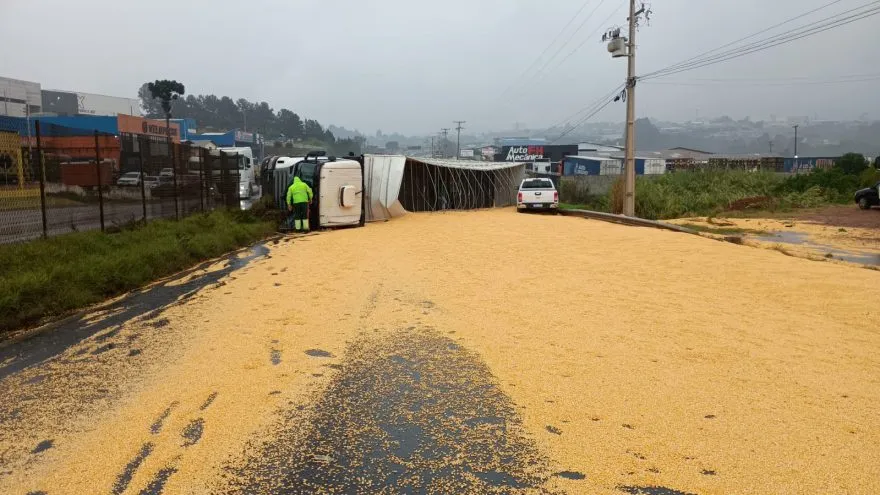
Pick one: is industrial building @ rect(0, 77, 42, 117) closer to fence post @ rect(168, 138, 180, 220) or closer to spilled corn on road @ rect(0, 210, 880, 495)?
fence post @ rect(168, 138, 180, 220)

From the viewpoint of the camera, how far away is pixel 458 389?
5117mm

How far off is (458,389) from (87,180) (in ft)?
33.2

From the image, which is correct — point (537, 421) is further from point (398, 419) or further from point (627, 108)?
point (627, 108)

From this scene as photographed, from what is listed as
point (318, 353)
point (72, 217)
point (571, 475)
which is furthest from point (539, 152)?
point (571, 475)

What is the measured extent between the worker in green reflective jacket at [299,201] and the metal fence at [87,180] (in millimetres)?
2457

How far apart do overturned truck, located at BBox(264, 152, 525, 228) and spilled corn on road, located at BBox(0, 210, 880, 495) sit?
8.97 m

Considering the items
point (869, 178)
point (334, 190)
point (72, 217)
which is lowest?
point (72, 217)

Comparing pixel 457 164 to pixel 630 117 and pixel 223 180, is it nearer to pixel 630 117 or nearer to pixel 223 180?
pixel 630 117

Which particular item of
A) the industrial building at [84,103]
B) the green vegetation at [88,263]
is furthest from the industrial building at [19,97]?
the green vegetation at [88,263]

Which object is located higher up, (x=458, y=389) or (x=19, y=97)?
(x=19, y=97)

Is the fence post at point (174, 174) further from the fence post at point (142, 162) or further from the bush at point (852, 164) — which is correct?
the bush at point (852, 164)

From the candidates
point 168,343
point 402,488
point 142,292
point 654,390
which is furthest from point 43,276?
point 654,390

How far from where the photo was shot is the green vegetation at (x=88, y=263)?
7719 millimetres

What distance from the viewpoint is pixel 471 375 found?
545 centimetres
